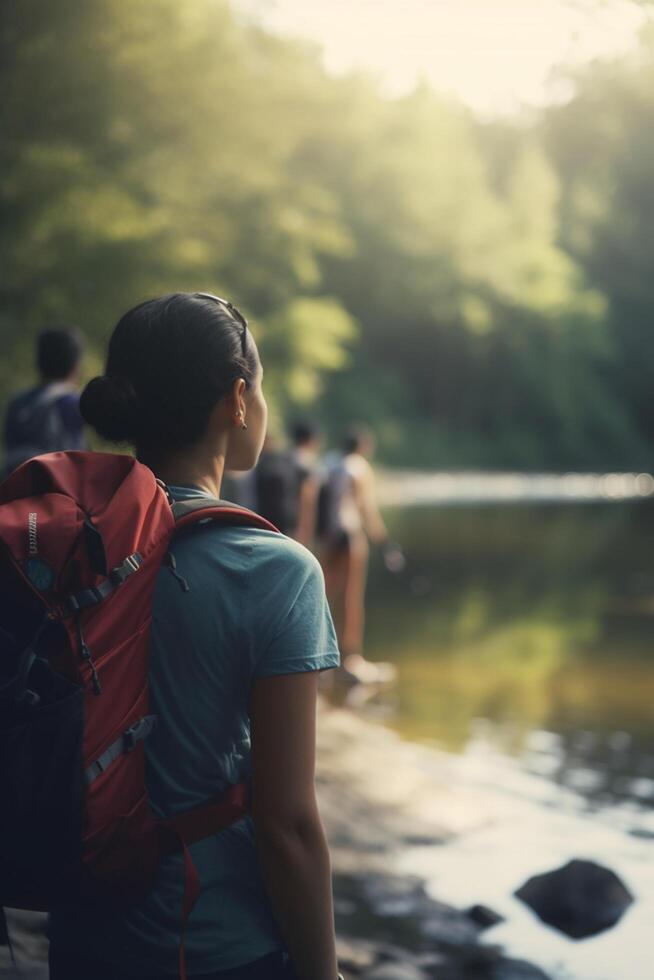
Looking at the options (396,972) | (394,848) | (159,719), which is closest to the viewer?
(159,719)

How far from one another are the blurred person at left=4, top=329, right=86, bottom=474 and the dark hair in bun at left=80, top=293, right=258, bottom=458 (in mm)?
4344

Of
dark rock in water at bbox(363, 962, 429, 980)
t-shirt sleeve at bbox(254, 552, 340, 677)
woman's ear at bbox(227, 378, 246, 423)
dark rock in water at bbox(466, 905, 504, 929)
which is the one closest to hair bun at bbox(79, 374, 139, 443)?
woman's ear at bbox(227, 378, 246, 423)

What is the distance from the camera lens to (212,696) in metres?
1.80

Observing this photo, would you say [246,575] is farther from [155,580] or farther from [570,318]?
[570,318]

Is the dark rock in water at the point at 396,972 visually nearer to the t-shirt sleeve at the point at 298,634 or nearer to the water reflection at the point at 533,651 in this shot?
the water reflection at the point at 533,651

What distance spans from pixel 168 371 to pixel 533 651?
9641mm

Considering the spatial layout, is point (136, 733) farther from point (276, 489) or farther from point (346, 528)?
point (346, 528)

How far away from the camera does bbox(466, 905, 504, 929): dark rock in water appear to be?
4973 mm

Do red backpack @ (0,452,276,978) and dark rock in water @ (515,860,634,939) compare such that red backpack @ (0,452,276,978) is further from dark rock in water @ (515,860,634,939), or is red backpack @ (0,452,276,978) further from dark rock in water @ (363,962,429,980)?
dark rock in water @ (515,860,634,939)

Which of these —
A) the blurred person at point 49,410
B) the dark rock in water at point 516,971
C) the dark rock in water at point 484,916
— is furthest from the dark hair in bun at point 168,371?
the blurred person at point 49,410

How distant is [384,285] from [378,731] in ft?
156

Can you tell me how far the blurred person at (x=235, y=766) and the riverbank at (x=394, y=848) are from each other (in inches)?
110

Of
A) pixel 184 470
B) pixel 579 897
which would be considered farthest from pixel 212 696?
pixel 579 897

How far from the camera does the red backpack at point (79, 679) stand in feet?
5.46
